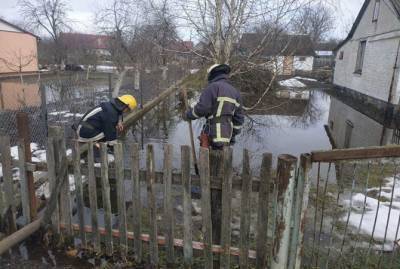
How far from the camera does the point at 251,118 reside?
12.3m

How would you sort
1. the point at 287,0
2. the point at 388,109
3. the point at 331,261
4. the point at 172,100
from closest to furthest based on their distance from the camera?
the point at 331,261, the point at 287,0, the point at 388,109, the point at 172,100

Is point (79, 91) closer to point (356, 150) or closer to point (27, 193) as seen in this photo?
point (27, 193)

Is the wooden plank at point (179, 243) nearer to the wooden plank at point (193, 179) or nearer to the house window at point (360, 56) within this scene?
the wooden plank at point (193, 179)

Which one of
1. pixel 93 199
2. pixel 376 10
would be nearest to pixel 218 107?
pixel 93 199

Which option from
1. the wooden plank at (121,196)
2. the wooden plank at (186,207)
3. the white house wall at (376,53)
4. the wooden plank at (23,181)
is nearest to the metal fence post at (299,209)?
the wooden plank at (186,207)

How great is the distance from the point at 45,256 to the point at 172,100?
485 inches

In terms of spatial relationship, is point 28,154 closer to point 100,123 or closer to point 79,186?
point 79,186

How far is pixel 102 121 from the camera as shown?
470 centimetres

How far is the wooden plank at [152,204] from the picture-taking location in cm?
263

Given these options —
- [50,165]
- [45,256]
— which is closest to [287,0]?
[50,165]

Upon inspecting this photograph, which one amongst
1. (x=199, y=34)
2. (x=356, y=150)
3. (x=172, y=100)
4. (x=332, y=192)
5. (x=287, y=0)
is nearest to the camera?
(x=356, y=150)

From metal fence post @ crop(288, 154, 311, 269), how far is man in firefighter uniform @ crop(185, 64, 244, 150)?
1.48m

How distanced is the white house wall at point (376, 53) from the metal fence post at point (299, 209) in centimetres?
1388

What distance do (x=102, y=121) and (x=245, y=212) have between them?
2916mm
